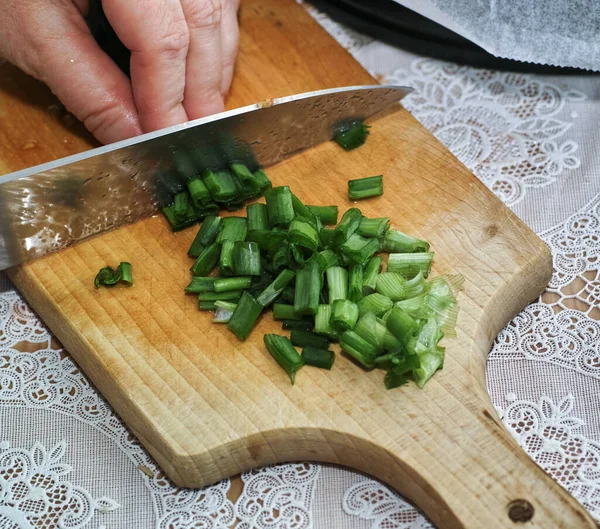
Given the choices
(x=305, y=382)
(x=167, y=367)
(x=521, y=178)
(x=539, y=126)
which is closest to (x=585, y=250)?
(x=521, y=178)

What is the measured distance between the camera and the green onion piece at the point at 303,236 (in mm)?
1746

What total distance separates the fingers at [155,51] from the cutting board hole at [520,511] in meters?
1.22

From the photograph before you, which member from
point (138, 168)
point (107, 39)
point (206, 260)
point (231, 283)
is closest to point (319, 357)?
point (231, 283)

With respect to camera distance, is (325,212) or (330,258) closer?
(330,258)

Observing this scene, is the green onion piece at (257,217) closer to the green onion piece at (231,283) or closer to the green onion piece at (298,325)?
the green onion piece at (231,283)

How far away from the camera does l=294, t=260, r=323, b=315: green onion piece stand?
168cm

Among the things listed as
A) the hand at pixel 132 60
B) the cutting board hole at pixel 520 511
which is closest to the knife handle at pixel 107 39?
the hand at pixel 132 60

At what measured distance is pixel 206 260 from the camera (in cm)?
183

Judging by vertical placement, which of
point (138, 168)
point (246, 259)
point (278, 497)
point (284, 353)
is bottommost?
point (278, 497)

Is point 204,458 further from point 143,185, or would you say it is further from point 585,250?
point 585,250

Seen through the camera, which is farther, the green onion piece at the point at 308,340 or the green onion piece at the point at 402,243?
the green onion piece at the point at 402,243

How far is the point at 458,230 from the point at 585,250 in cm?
38

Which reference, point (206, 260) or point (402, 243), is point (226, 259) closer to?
point (206, 260)

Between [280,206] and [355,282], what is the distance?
0.28 m
